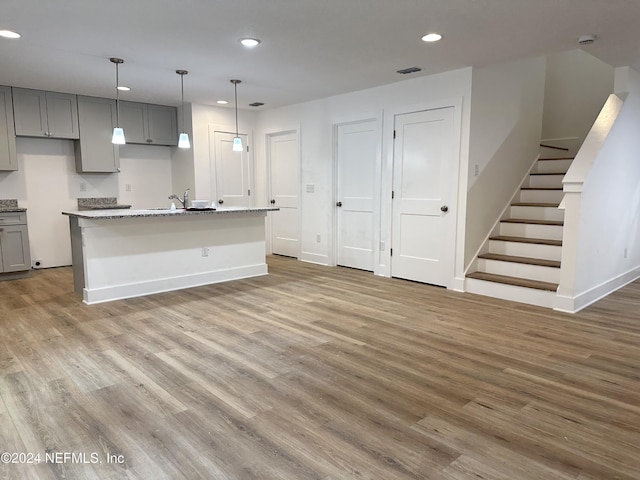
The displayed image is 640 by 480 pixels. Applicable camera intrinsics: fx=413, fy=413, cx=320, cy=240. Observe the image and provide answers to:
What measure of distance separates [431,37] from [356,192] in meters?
2.63

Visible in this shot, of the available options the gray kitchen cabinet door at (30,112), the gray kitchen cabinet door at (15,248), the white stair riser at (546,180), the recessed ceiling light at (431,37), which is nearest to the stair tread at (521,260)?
the white stair riser at (546,180)

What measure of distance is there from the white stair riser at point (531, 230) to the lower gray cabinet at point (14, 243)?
608 centimetres

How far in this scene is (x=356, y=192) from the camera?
19.1 ft

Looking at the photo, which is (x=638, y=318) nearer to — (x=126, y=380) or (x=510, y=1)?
(x=510, y=1)

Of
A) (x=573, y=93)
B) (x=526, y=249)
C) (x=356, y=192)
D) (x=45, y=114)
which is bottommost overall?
(x=526, y=249)

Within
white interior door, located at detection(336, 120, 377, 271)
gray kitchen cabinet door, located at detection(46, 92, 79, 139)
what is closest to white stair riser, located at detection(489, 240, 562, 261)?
white interior door, located at detection(336, 120, 377, 271)

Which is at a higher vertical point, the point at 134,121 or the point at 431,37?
the point at 431,37

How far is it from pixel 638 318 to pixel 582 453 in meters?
2.57

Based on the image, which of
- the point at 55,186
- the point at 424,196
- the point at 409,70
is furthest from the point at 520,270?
the point at 55,186

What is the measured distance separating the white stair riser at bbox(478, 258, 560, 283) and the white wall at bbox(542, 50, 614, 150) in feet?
9.51

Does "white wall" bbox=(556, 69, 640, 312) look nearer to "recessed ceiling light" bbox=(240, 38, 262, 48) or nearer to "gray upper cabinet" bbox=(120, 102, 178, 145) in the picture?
"recessed ceiling light" bbox=(240, 38, 262, 48)

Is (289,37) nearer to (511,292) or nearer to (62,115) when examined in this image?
(511,292)

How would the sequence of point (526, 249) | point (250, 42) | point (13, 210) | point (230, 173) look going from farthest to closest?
point (230, 173) < point (13, 210) < point (526, 249) < point (250, 42)

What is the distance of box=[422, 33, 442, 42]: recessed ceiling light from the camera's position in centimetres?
338
